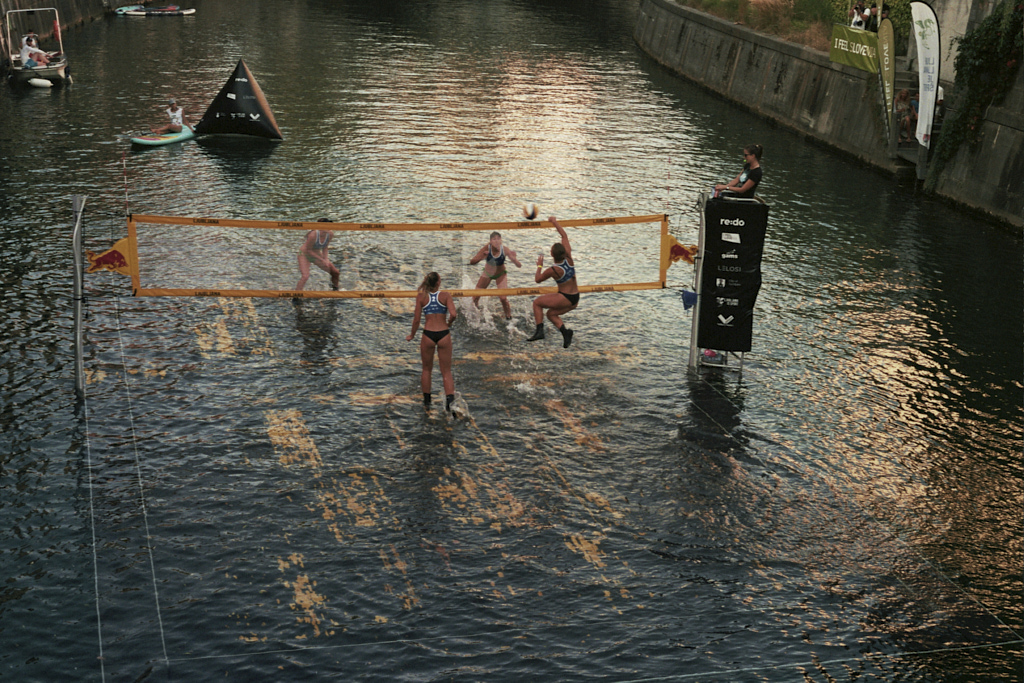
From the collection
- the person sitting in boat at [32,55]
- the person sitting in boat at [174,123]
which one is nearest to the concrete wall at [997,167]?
the person sitting in boat at [174,123]

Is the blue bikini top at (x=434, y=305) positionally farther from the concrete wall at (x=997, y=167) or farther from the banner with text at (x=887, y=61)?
the banner with text at (x=887, y=61)

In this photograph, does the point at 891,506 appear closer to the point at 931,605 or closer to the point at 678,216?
the point at 931,605

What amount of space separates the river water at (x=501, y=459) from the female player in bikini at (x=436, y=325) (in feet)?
1.93

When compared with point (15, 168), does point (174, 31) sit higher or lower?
higher

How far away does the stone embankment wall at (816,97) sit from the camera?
25.2 meters

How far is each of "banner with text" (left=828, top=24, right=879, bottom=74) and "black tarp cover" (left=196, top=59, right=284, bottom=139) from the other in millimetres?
18485

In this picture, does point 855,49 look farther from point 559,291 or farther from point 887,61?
point 559,291

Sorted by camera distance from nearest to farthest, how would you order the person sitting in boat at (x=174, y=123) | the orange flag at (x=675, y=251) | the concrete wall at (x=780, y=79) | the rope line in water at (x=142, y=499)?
the rope line in water at (x=142, y=499), the orange flag at (x=675, y=251), the person sitting in boat at (x=174, y=123), the concrete wall at (x=780, y=79)

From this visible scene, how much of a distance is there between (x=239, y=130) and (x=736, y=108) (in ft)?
68.3

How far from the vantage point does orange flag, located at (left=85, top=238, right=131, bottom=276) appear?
13617 mm

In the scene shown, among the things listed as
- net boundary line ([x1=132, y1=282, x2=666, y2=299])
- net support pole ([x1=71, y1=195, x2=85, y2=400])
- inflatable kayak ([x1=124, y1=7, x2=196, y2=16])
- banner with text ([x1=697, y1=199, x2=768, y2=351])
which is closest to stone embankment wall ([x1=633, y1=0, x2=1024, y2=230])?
banner with text ([x1=697, y1=199, x2=768, y2=351])

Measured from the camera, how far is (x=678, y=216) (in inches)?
955

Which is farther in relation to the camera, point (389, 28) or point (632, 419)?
point (389, 28)

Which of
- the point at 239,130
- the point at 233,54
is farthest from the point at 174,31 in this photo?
the point at 239,130
